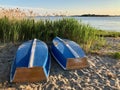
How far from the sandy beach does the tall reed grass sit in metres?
1.04

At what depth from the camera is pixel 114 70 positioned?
7.00 metres

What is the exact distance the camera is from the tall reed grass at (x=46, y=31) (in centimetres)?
896

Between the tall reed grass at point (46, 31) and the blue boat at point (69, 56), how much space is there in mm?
1269

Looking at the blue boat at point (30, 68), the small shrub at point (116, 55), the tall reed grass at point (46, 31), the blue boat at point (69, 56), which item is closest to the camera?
the blue boat at point (30, 68)

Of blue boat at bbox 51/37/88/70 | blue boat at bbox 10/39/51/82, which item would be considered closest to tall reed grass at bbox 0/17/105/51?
blue boat at bbox 51/37/88/70

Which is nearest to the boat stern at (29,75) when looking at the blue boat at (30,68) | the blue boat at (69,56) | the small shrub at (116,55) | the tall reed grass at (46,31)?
the blue boat at (30,68)

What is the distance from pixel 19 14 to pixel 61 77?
15.8 ft

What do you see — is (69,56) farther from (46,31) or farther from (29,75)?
(46,31)

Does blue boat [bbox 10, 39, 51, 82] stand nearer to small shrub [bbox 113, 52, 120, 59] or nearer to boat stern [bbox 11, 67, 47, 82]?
boat stern [bbox 11, 67, 47, 82]

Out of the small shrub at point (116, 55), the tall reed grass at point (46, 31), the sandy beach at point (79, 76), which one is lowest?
the sandy beach at point (79, 76)

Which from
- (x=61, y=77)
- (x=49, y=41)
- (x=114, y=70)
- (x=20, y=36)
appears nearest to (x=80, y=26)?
(x=49, y=41)

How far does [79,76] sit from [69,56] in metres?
0.65

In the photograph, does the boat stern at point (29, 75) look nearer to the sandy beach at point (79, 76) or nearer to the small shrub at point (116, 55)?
the sandy beach at point (79, 76)

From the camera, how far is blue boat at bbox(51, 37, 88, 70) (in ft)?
22.3
